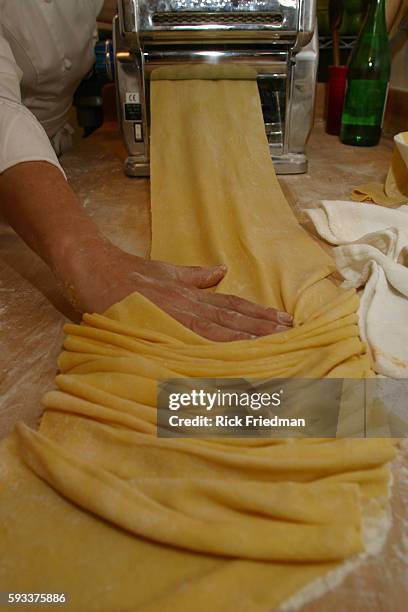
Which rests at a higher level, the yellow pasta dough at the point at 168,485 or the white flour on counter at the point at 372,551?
the yellow pasta dough at the point at 168,485

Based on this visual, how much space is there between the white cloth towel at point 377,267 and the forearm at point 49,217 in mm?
322

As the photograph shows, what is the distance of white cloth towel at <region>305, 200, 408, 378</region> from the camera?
19.8 inches

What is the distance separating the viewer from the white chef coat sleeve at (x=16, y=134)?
2.04 ft

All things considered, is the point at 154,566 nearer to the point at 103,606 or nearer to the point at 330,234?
the point at 103,606


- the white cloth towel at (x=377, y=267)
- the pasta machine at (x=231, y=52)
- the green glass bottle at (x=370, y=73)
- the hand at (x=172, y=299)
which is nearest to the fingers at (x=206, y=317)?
the hand at (x=172, y=299)

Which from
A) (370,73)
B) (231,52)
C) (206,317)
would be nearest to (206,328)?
(206,317)

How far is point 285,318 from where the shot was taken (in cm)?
54

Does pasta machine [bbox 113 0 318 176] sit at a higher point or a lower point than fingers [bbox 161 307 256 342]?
higher

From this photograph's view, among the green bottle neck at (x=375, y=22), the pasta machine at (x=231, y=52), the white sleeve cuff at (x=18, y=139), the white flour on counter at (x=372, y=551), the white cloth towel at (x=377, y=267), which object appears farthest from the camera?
the green bottle neck at (x=375, y=22)

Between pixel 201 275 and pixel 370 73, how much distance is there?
35.6 inches

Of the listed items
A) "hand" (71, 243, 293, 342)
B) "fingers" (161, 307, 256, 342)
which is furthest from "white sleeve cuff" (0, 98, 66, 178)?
"fingers" (161, 307, 256, 342)

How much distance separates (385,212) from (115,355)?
0.51 meters

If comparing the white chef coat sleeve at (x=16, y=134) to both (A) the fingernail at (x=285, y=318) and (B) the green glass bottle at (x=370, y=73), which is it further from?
(B) the green glass bottle at (x=370, y=73)

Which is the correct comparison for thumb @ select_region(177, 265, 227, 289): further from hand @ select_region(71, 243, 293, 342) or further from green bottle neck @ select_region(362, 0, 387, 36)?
green bottle neck @ select_region(362, 0, 387, 36)
